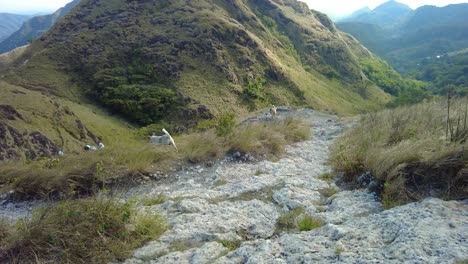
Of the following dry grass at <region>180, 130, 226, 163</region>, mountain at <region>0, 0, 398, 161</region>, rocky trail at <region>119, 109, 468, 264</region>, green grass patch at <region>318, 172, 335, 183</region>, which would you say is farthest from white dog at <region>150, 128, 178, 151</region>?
mountain at <region>0, 0, 398, 161</region>

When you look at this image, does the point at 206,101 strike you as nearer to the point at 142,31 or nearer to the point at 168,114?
the point at 168,114

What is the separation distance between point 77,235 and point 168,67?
6628 cm

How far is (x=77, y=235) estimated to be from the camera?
400 centimetres

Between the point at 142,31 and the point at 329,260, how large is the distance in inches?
3144

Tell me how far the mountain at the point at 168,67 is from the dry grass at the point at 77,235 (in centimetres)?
4639

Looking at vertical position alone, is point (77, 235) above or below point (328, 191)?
above

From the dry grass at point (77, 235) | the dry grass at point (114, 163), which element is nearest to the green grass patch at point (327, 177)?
the dry grass at point (114, 163)

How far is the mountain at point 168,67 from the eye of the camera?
197ft

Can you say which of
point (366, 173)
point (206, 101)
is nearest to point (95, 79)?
point (206, 101)

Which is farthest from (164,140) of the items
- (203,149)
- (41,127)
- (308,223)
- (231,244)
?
(41,127)

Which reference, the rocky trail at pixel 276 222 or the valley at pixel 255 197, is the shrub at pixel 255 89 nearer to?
the valley at pixel 255 197

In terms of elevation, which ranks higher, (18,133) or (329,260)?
(329,260)

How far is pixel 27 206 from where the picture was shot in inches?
240

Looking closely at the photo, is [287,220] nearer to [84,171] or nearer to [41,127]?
[84,171]
